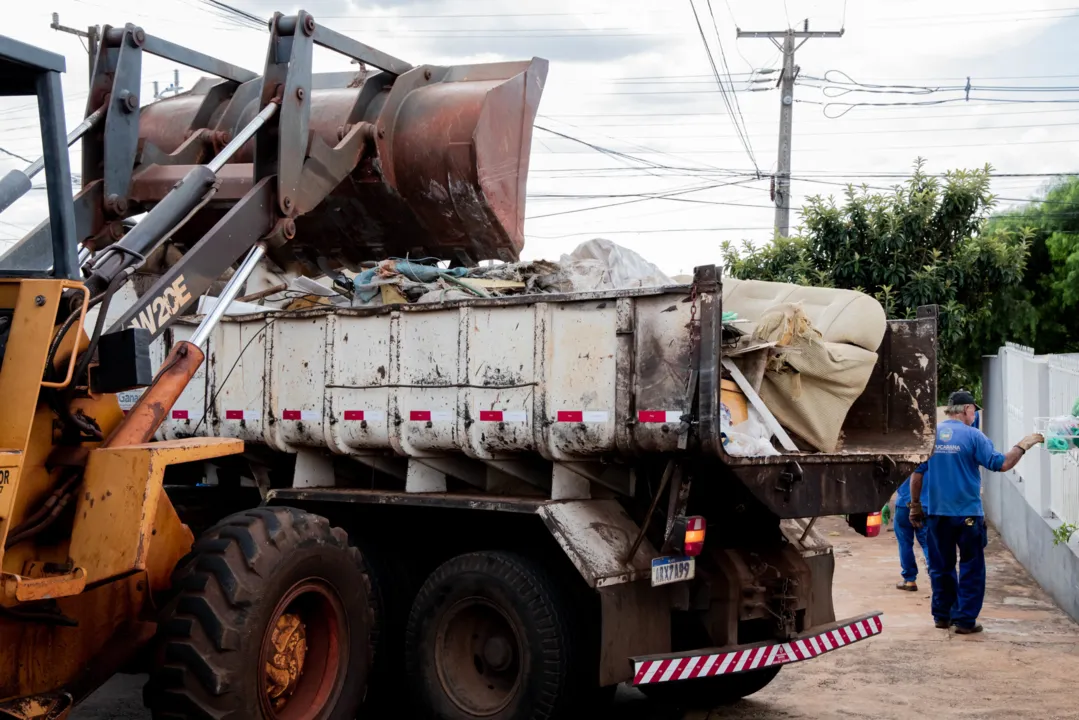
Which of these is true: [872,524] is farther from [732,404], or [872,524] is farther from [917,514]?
[917,514]

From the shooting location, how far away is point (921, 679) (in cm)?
714

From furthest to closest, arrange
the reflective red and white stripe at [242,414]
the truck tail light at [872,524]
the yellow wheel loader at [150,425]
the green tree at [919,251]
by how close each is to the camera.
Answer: the green tree at [919,251] → the reflective red and white stripe at [242,414] → the truck tail light at [872,524] → the yellow wheel loader at [150,425]

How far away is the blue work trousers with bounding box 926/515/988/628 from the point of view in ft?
27.7

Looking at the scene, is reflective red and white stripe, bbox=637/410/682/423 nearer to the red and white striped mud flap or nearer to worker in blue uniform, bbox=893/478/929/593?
the red and white striped mud flap

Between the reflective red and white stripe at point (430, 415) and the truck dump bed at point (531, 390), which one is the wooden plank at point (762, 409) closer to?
the truck dump bed at point (531, 390)

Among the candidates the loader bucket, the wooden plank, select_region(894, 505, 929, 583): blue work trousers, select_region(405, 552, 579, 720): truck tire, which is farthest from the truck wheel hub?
select_region(894, 505, 929, 583): blue work trousers

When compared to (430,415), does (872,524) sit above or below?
below

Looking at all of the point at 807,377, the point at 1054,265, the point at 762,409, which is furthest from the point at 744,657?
the point at 1054,265

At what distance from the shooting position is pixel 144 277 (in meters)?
6.51

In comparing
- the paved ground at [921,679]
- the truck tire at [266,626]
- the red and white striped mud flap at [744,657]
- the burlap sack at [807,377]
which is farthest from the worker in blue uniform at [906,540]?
the truck tire at [266,626]

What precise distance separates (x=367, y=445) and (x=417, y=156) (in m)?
1.74

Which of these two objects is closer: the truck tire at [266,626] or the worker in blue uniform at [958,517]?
the truck tire at [266,626]

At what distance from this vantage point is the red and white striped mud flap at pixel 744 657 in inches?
214

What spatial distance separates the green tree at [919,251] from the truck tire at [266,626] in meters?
8.32
